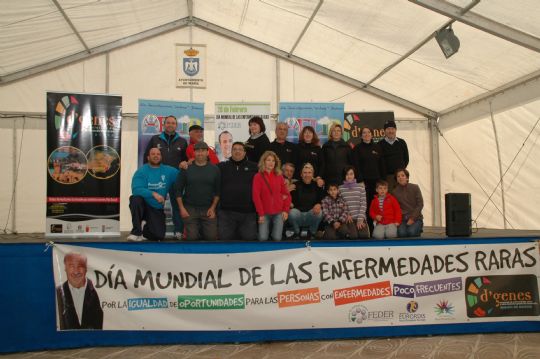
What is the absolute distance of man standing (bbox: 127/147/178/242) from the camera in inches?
156

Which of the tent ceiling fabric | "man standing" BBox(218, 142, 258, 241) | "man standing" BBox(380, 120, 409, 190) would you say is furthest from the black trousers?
the tent ceiling fabric

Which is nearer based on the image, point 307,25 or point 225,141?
point 225,141

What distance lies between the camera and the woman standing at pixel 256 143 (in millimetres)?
4773

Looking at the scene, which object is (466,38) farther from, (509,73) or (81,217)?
(81,217)

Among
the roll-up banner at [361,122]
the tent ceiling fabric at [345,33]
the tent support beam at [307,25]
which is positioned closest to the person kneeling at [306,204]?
the roll-up banner at [361,122]

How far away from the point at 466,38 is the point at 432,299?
487 centimetres

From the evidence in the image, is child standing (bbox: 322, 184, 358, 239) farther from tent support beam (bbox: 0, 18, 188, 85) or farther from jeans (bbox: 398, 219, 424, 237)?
tent support beam (bbox: 0, 18, 188, 85)

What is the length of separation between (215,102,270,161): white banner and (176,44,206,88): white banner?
3.48m

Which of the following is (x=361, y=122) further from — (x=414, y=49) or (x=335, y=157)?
(x=335, y=157)

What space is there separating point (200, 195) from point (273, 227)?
0.80m

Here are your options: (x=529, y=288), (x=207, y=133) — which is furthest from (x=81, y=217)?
(x=207, y=133)

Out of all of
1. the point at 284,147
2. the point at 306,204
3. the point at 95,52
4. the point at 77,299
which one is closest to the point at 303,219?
the point at 306,204

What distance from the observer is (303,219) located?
443 centimetres

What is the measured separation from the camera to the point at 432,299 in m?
3.43
